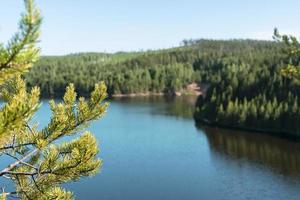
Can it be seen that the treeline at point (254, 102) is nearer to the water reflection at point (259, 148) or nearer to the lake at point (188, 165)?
the water reflection at point (259, 148)

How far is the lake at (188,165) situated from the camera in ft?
192

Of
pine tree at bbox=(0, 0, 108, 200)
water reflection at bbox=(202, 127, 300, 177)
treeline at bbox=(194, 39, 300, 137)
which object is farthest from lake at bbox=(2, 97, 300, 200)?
pine tree at bbox=(0, 0, 108, 200)

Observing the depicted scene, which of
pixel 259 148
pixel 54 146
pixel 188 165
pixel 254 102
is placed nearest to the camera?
pixel 54 146

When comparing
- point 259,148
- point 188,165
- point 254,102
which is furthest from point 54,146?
point 254,102

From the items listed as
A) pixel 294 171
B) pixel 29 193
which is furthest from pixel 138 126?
pixel 29 193

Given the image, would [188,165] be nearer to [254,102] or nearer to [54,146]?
[254,102]

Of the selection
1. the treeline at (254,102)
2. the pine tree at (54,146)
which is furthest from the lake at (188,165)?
the pine tree at (54,146)

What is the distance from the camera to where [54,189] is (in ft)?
25.6

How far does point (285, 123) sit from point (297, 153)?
21.0 metres

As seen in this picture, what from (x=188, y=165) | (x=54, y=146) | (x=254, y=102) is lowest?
(x=188, y=165)

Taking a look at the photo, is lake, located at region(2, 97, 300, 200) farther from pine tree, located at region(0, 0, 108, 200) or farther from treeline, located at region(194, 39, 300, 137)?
pine tree, located at region(0, 0, 108, 200)

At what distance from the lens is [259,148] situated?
86375 mm

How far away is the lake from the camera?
192 feet

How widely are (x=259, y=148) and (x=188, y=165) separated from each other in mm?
19090
